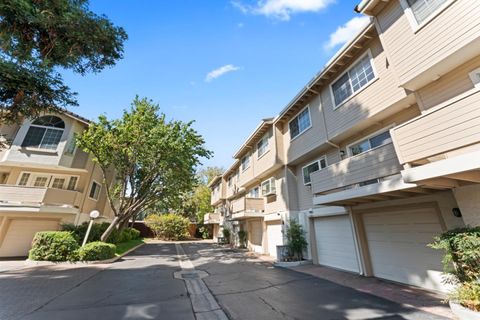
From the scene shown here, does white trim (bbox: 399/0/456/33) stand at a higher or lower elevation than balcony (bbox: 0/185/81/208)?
higher

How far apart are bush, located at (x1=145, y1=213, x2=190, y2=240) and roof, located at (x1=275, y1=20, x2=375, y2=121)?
24.5 meters

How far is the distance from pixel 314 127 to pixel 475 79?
255 inches

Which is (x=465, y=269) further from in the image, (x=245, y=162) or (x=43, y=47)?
(x=245, y=162)

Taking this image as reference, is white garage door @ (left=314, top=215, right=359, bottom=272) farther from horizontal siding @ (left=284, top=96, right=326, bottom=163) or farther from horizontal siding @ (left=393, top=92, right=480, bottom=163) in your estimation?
horizontal siding @ (left=393, top=92, right=480, bottom=163)

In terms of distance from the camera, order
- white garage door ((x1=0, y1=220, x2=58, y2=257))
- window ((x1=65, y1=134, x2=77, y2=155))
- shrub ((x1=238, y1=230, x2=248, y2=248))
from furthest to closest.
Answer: shrub ((x1=238, y1=230, x2=248, y2=248))
window ((x1=65, y1=134, x2=77, y2=155))
white garage door ((x1=0, y1=220, x2=58, y2=257))

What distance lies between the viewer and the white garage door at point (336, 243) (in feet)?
31.8

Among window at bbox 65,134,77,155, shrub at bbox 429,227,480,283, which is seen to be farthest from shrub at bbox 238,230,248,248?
shrub at bbox 429,227,480,283

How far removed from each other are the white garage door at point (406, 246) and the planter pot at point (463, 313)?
2.09 m

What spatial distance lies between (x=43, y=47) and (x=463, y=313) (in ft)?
46.1

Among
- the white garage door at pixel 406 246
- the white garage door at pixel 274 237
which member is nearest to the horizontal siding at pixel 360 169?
the white garage door at pixel 406 246

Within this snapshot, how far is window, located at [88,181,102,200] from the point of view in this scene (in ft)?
59.0

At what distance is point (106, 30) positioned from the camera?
8133 millimetres

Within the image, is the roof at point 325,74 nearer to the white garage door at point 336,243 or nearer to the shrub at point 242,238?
the white garage door at point 336,243

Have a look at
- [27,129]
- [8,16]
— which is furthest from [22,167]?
[8,16]
